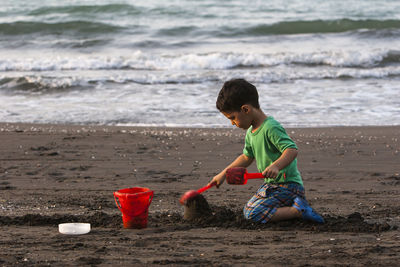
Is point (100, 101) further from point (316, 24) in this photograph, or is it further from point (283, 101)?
point (316, 24)

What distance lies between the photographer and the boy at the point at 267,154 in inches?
146

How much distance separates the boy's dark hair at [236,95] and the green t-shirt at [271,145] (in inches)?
7.9

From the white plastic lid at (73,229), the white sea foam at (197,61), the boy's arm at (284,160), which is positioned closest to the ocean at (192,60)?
the white sea foam at (197,61)

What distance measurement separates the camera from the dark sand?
3205mm

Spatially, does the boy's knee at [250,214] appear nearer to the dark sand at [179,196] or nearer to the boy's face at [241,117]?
the dark sand at [179,196]

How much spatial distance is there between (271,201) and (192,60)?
9.91 meters

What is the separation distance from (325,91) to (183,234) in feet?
22.9

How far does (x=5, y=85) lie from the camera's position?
1080cm

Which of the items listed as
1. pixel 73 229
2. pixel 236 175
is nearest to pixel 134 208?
pixel 73 229

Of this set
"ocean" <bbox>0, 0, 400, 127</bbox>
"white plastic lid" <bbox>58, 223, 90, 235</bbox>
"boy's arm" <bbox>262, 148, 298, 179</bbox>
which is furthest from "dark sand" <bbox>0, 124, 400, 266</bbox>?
"ocean" <bbox>0, 0, 400, 127</bbox>

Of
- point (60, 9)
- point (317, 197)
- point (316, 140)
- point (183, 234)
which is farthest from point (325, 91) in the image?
point (60, 9)

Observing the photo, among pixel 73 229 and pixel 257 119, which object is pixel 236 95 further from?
pixel 73 229

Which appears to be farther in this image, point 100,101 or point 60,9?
point 60,9

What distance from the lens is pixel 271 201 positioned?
390 cm
